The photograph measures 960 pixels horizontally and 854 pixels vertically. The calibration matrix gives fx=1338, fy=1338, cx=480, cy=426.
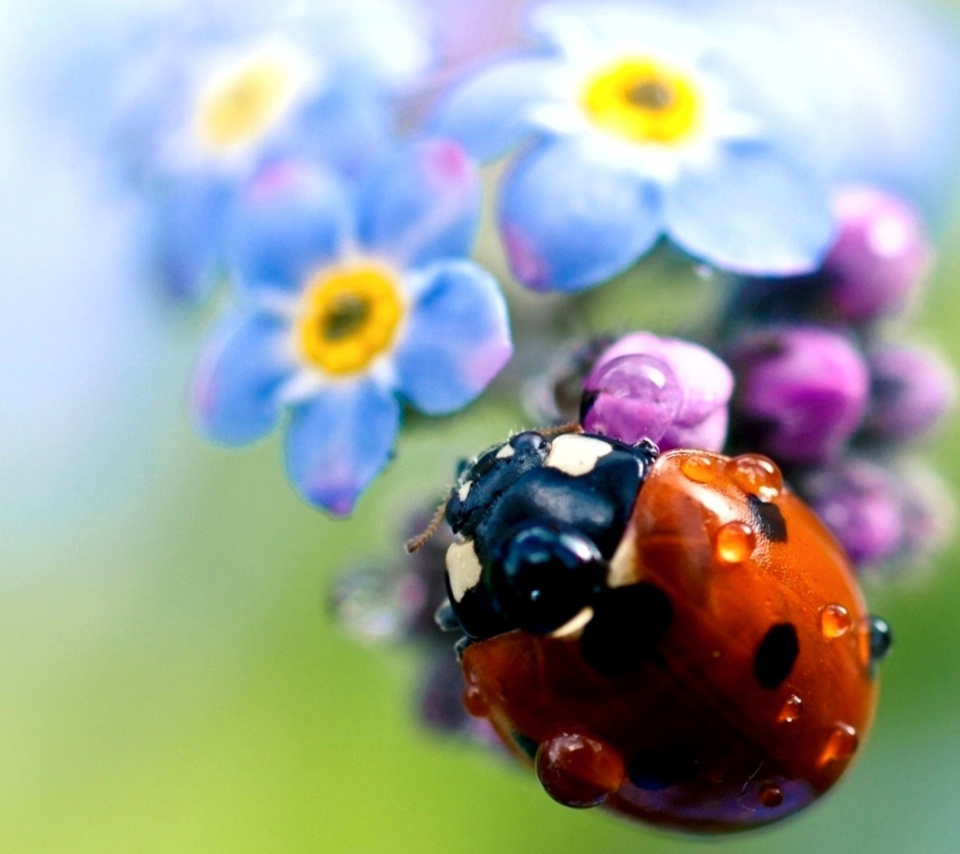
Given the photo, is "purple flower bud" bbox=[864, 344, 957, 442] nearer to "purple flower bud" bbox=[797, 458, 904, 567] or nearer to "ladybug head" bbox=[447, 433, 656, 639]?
"purple flower bud" bbox=[797, 458, 904, 567]

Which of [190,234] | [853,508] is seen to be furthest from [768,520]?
[190,234]

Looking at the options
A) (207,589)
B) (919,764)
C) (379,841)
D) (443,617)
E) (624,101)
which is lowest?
(919,764)

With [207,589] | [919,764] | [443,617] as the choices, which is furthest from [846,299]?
[207,589]

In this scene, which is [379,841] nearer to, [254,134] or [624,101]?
[254,134]

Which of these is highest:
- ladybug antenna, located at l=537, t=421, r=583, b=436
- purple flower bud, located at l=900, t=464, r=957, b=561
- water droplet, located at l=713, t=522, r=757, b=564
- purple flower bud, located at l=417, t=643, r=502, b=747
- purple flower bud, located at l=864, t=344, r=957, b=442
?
ladybug antenna, located at l=537, t=421, r=583, b=436

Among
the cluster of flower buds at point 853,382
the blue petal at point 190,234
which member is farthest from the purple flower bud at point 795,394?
the blue petal at point 190,234

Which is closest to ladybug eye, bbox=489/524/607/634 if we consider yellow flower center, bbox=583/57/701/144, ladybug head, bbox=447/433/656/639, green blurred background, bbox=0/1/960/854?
ladybug head, bbox=447/433/656/639

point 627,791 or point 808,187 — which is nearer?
point 627,791

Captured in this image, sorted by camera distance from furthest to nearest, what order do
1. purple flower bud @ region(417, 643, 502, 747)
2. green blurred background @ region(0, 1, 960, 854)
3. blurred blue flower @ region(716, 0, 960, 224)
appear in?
green blurred background @ region(0, 1, 960, 854)
blurred blue flower @ region(716, 0, 960, 224)
purple flower bud @ region(417, 643, 502, 747)
